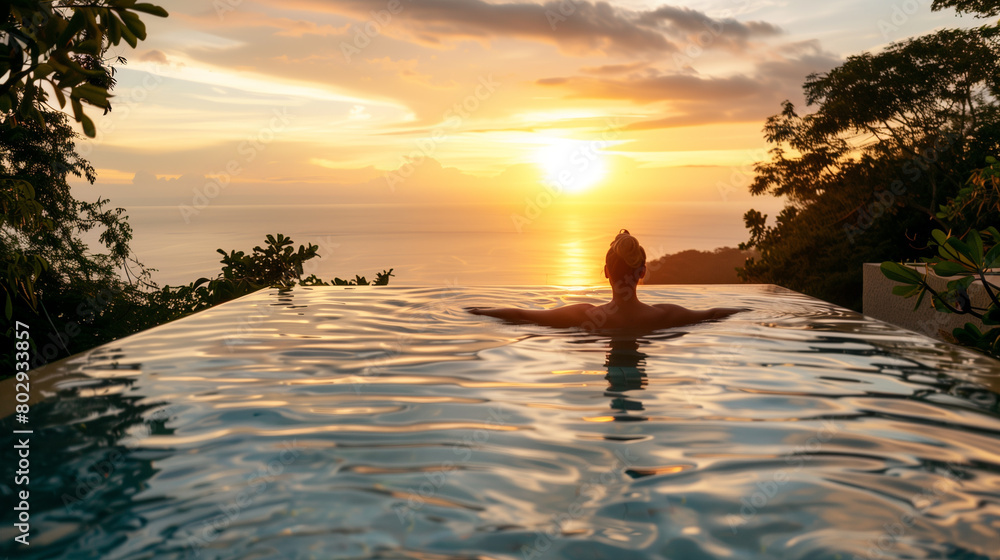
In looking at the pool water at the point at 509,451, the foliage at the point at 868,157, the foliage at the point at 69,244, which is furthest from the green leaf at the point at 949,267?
the foliage at the point at 868,157

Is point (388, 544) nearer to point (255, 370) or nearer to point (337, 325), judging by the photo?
point (255, 370)

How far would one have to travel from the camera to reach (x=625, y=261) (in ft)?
18.1

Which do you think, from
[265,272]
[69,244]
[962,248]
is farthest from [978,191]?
[69,244]

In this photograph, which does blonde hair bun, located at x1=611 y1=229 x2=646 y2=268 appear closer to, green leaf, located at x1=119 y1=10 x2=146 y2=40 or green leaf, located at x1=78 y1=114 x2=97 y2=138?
green leaf, located at x1=119 y1=10 x2=146 y2=40

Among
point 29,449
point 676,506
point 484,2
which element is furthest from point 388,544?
point 484,2

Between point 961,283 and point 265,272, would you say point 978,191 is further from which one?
point 265,272

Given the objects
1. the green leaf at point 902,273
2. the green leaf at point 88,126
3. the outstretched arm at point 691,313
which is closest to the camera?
the green leaf at point 88,126

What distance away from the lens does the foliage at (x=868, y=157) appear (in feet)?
61.1

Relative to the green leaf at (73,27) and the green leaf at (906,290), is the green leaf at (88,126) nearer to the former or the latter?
the green leaf at (73,27)

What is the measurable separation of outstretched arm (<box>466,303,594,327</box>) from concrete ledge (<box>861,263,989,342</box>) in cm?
281

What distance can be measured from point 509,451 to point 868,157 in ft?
69.3

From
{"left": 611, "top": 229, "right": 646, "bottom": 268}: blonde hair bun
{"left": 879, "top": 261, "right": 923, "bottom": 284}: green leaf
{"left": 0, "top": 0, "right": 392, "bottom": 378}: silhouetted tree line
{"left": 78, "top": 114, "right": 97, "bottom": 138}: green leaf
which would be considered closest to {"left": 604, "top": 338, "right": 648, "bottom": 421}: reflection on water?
{"left": 611, "top": 229, "right": 646, "bottom": 268}: blonde hair bun

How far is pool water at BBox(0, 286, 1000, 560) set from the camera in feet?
6.53

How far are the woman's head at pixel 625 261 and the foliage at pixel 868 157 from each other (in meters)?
14.7
